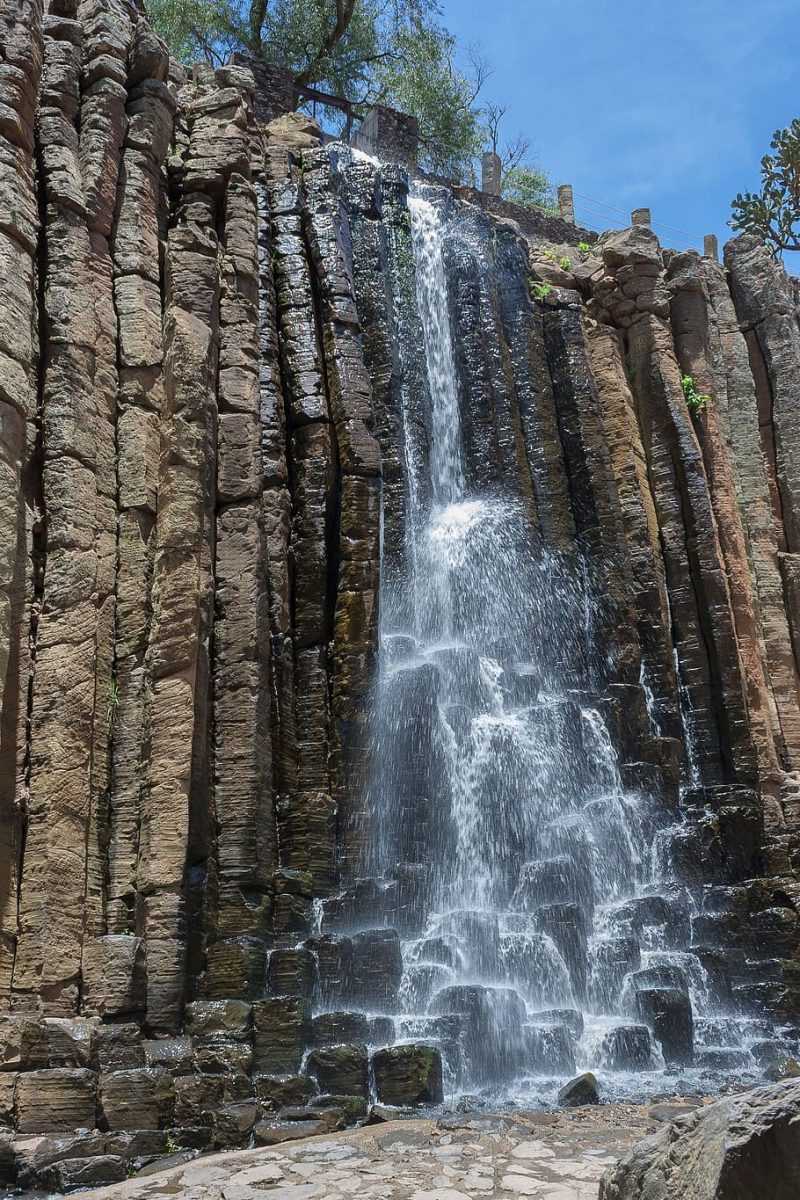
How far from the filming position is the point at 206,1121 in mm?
8742

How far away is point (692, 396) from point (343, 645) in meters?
8.83

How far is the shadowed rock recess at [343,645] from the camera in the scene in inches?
399

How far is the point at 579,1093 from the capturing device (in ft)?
30.8

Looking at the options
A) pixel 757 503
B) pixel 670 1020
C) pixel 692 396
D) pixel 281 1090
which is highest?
pixel 692 396

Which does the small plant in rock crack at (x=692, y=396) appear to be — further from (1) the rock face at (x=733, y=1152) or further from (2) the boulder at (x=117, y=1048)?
(1) the rock face at (x=733, y=1152)

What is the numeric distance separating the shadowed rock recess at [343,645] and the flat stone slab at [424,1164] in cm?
88

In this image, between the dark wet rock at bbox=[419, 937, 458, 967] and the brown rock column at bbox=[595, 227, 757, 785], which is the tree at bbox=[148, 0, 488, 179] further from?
the dark wet rock at bbox=[419, 937, 458, 967]

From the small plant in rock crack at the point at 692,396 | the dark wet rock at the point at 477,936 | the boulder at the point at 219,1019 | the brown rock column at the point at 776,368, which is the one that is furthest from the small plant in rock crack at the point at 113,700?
the brown rock column at the point at 776,368

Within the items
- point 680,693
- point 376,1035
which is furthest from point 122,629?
point 680,693

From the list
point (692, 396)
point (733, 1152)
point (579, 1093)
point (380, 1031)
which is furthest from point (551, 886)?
point (692, 396)

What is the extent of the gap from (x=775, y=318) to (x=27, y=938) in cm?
1720

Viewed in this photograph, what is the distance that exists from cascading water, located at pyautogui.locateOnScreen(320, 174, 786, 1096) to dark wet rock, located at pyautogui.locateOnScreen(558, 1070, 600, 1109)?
0.44 m

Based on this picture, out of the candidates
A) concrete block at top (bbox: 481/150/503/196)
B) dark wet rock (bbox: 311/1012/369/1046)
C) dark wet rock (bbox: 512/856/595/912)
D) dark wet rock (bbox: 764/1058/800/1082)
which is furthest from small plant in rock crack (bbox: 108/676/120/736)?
concrete block at top (bbox: 481/150/503/196)

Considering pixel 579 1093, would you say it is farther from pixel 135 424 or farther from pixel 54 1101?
pixel 135 424
